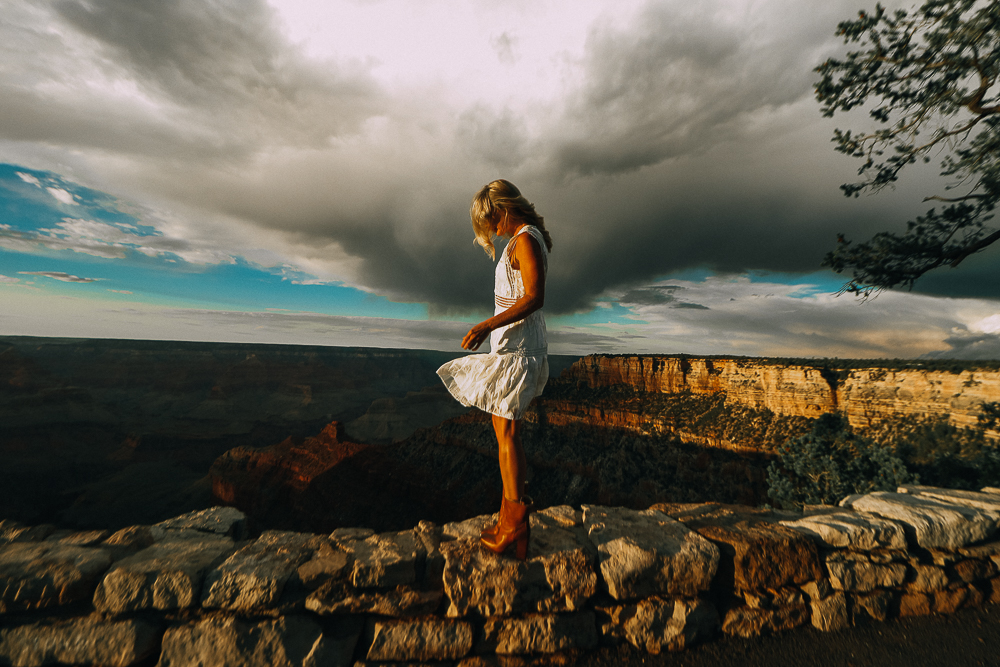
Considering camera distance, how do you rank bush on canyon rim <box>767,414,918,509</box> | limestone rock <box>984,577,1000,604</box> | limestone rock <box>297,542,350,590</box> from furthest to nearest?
bush on canyon rim <box>767,414,918,509</box>, limestone rock <box>984,577,1000,604</box>, limestone rock <box>297,542,350,590</box>

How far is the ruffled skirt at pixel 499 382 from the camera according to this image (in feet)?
7.00

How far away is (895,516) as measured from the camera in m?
2.82

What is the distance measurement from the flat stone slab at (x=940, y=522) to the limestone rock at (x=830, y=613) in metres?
0.93

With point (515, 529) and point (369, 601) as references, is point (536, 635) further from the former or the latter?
point (369, 601)

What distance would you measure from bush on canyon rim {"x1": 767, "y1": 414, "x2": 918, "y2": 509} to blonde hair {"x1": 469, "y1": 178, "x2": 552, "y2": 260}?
23.8 ft

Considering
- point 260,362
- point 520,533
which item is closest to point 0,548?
point 520,533

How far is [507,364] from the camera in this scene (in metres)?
2.21

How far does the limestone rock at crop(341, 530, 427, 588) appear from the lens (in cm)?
203

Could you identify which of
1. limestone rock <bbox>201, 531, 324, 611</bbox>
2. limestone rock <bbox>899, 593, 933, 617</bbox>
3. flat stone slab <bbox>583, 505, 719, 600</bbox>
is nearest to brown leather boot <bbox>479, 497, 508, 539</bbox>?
flat stone slab <bbox>583, 505, 719, 600</bbox>

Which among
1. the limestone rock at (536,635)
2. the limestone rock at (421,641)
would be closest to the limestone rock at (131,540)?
the limestone rock at (421,641)

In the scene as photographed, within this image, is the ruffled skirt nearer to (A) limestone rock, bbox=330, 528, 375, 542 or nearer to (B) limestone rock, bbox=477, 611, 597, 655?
(B) limestone rock, bbox=477, 611, 597, 655

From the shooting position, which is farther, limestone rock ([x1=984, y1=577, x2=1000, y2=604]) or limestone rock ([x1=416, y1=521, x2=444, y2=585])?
limestone rock ([x1=984, y1=577, x2=1000, y2=604])

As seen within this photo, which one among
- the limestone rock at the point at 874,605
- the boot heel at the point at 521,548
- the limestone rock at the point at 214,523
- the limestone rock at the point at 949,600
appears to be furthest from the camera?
the limestone rock at the point at 214,523

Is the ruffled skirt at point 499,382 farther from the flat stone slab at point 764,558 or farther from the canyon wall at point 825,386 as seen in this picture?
the canyon wall at point 825,386
